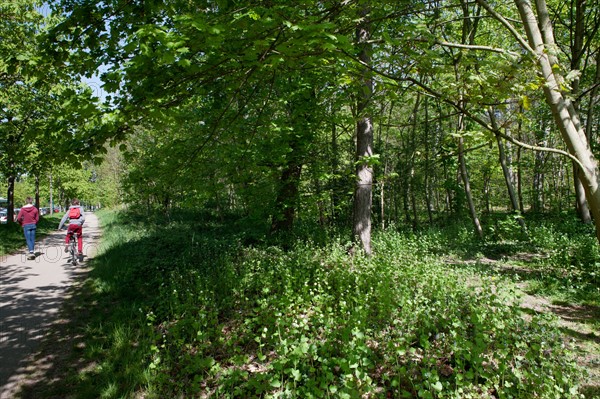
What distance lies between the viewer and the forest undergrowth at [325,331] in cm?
322

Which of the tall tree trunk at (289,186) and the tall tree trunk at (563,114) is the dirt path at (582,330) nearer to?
the tall tree trunk at (563,114)

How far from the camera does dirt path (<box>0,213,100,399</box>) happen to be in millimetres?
4328

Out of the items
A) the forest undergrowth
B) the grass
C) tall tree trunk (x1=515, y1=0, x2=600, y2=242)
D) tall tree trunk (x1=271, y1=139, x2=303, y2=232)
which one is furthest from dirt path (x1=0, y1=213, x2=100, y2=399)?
tall tree trunk (x1=515, y1=0, x2=600, y2=242)

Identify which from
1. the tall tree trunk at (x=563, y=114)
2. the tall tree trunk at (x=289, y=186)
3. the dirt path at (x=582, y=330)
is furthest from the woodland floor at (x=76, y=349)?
the tall tree trunk at (x=289, y=186)

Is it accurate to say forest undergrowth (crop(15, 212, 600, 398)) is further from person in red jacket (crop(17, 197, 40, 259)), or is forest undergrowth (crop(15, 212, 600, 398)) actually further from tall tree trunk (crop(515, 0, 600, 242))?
person in red jacket (crop(17, 197, 40, 259))

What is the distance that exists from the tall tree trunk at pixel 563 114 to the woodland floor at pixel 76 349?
61.9 inches

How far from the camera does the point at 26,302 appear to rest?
643 cm

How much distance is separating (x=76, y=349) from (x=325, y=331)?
148 inches

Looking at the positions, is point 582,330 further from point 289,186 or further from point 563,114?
point 289,186

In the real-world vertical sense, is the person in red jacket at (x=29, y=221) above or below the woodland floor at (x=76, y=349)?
above

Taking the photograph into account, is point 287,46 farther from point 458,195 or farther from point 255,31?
point 458,195

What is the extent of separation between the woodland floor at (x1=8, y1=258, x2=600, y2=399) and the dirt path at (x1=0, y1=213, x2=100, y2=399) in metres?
0.14

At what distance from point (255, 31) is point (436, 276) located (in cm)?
443

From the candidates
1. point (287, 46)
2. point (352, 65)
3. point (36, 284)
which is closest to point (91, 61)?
point (287, 46)
